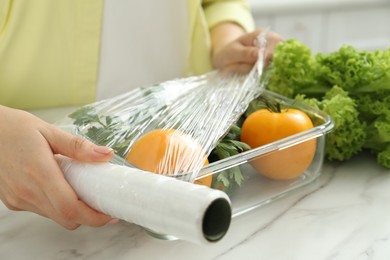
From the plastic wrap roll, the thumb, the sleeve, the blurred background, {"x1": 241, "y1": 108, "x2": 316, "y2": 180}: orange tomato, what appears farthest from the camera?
the blurred background

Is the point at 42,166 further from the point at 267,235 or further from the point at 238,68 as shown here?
the point at 238,68

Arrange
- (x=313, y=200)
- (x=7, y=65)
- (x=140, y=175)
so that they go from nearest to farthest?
(x=140, y=175)
(x=313, y=200)
(x=7, y=65)

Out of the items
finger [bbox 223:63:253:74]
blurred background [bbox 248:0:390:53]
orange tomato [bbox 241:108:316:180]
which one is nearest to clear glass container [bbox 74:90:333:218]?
orange tomato [bbox 241:108:316:180]

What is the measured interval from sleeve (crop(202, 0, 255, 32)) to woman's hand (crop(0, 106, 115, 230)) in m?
0.59

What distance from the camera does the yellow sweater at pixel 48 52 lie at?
3.18 feet

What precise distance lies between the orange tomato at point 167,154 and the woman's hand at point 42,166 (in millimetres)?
44

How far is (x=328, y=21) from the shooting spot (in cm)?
189

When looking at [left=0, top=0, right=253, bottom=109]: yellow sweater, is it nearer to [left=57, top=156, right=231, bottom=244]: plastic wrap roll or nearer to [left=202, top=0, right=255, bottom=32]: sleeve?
[left=202, top=0, right=255, bottom=32]: sleeve

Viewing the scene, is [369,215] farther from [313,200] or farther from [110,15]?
[110,15]

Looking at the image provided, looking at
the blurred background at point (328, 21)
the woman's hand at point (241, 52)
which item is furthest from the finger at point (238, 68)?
the blurred background at point (328, 21)

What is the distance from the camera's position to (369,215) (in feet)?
2.46

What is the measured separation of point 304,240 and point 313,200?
0.32 ft

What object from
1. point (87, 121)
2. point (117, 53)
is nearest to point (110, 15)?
point (117, 53)

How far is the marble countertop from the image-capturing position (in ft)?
2.20
